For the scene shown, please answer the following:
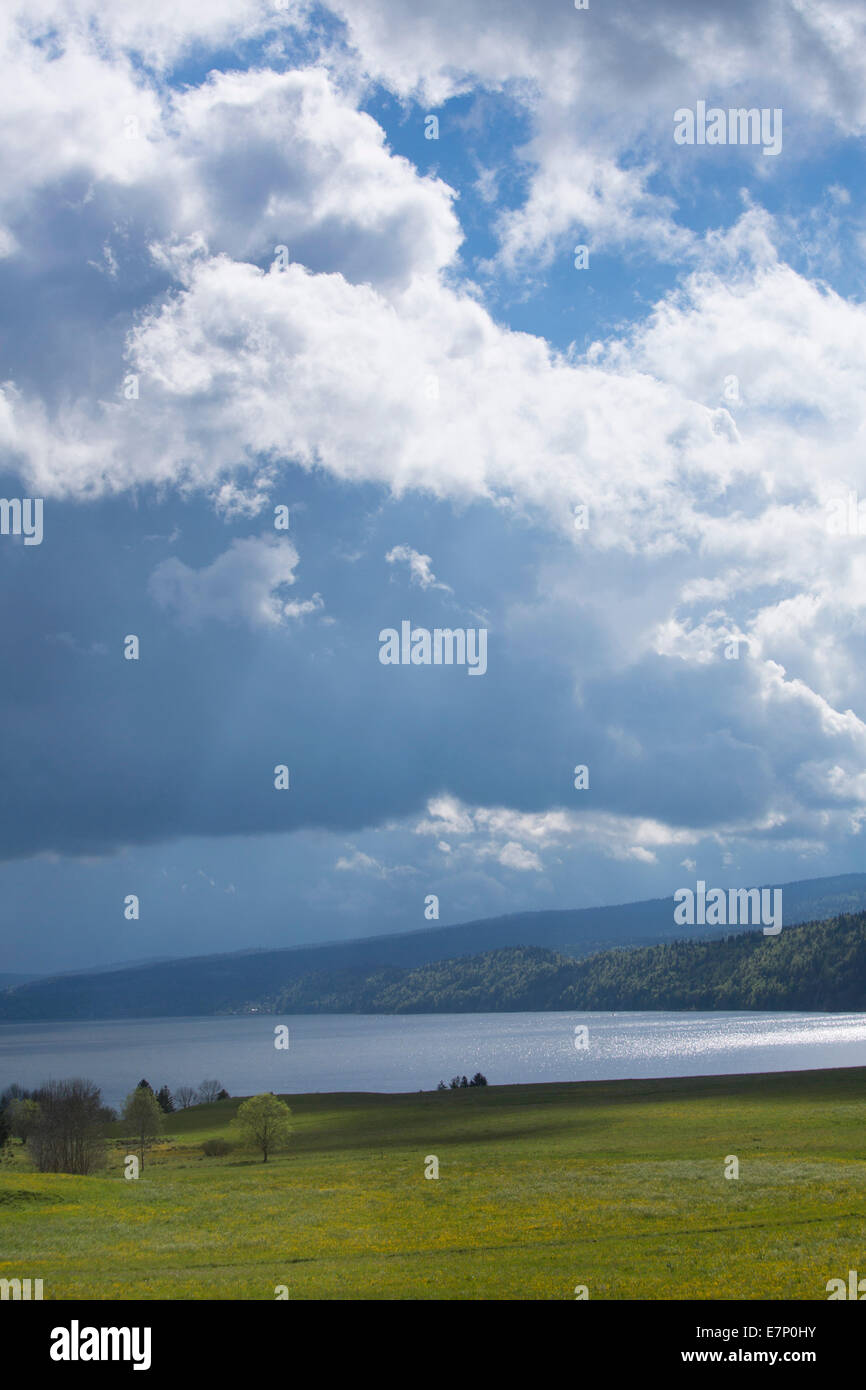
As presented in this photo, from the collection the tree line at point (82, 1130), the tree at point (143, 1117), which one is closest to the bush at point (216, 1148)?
the tree line at point (82, 1130)

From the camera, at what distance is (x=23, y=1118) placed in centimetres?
10219

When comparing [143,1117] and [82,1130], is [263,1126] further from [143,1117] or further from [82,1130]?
[143,1117]

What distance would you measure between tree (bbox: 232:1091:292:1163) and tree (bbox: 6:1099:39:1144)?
18853mm

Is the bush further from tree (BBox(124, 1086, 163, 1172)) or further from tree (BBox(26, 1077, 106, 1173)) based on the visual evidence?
tree (BBox(26, 1077, 106, 1173))

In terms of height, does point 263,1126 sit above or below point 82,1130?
below

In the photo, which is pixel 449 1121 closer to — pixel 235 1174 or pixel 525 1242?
pixel 235 1174

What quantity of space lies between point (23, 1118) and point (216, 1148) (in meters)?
22.3

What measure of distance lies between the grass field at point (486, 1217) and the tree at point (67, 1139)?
8.75ft

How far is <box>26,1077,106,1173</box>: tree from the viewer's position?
273 ft

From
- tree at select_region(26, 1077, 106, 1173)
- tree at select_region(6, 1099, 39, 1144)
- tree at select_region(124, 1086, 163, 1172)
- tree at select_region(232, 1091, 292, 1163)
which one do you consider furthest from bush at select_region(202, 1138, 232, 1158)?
tree at select_region(6, 1099, 39, 1144)

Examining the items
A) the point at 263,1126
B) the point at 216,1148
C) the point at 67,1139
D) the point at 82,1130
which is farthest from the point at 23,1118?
the point at 263,1126

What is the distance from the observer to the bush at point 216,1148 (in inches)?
3720

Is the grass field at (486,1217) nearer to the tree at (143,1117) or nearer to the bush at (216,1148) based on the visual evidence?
the bush at (216,1148)
